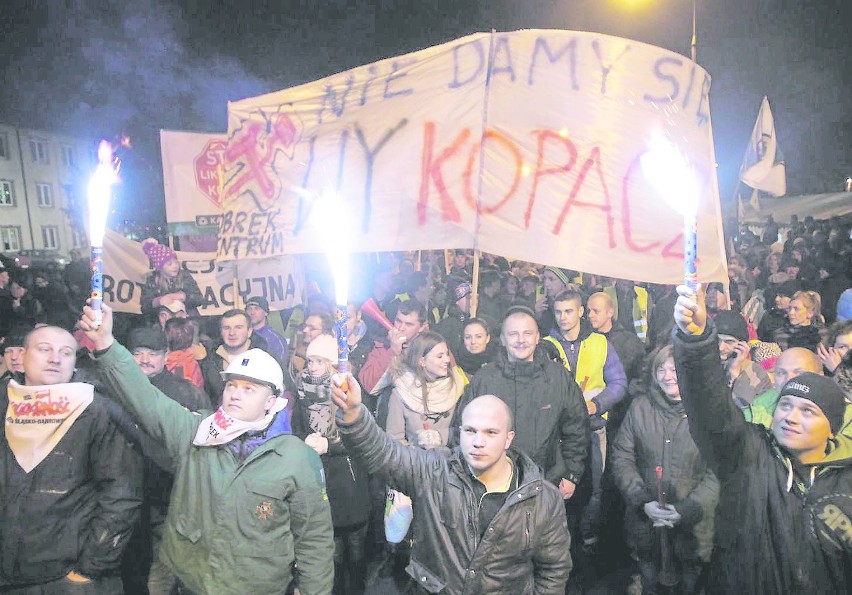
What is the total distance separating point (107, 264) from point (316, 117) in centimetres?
421

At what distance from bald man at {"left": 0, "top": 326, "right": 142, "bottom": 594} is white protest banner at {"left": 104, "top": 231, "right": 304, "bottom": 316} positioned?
4.14 metres

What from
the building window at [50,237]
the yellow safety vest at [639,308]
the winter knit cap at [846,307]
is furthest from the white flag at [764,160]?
the building window at [50,237]

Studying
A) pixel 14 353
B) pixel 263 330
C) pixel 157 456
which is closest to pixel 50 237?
pixel 263 330

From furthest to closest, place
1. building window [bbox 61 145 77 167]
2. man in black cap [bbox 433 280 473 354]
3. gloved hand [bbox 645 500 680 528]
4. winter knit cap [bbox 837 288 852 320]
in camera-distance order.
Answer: building window [bbox 61 145 77 167], man in black cap [bbox 433 280 473 354], winter knit cap [bbox 837 288 852 320], gloved hand [bbox 645 500 680 528]

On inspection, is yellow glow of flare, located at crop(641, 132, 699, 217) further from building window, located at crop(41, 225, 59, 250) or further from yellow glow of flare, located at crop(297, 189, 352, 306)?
building window, located at crop(41, 225, 59, 250)

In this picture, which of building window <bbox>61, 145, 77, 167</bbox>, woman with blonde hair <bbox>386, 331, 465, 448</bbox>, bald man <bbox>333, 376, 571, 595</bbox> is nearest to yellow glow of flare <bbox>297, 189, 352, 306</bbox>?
bald man <bbox>333, 376, 571, 595</bbox>

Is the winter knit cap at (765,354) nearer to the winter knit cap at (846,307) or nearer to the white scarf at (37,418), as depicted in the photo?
the winter knit cap at (846,307)

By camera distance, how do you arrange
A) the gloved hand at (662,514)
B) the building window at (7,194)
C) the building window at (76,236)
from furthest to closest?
1. the building window at (76,236)
2. the building window at (7,194)
3. the gloved hand at (662,514)

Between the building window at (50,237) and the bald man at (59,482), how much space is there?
51949 mm

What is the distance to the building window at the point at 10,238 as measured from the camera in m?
43.5

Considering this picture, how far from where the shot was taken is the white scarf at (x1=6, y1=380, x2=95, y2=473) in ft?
9.36

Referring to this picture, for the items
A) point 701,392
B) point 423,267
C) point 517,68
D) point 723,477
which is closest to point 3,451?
point 701,392

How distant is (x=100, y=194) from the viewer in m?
2.12

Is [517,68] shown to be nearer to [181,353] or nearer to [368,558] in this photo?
[181,353]
